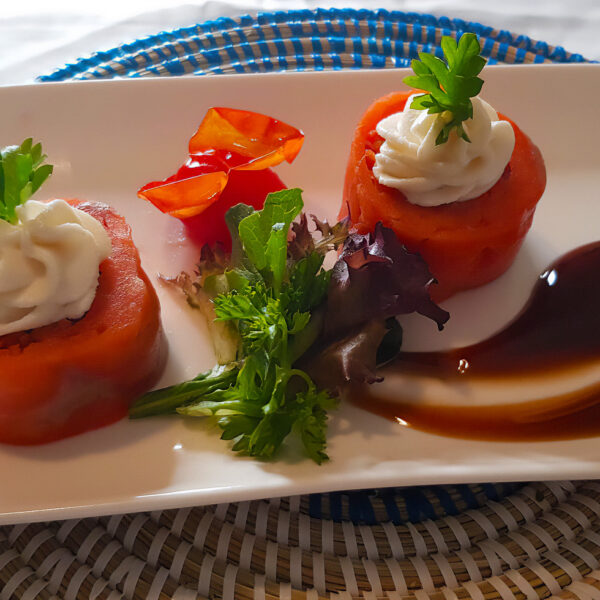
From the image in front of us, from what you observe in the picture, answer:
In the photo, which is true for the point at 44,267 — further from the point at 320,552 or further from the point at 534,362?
the point at 534,362

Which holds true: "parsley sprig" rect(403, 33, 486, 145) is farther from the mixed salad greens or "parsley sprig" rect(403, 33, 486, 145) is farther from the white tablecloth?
the white tablecloth

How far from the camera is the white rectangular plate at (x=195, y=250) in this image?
1654 millimetres

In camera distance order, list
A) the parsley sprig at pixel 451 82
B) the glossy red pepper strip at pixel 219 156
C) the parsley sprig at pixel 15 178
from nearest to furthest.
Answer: the parsley sprig at pixel 15 178 → the parsley sprig at pixel 451 82 → the glossy red pepper strip at pixel 219 156

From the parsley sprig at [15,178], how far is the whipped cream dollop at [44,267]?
0.15ft

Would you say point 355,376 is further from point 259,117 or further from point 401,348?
point 259,117

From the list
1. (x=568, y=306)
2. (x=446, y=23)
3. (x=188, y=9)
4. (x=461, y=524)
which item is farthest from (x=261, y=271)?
(x=188, y=9)

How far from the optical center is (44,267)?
1658 mm

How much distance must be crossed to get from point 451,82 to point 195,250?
3.40 ft

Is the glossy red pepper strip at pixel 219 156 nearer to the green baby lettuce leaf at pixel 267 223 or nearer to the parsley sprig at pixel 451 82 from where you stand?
the green baby lettuce leaf at pixel 267 223

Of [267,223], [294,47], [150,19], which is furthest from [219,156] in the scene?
[150,19]

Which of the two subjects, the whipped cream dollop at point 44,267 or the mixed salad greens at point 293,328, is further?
the mixed salad greens at point 293,328

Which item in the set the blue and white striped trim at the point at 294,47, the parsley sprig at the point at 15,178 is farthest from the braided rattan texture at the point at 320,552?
the blue and white striped trim at the point at 294,47

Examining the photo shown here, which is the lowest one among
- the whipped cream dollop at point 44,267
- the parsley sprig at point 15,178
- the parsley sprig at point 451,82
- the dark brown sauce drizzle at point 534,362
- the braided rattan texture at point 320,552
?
the braided rattan texture at point 320,552

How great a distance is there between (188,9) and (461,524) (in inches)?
137
